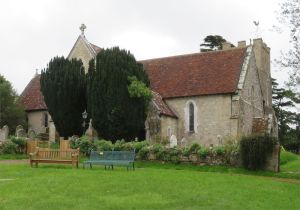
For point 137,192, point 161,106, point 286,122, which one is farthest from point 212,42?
point 137,192

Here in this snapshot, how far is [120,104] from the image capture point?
3250 cm

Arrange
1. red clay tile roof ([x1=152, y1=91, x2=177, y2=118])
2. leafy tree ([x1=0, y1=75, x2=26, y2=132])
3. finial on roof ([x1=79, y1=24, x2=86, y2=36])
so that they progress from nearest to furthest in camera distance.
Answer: red clay tile roof ([x1=152, y1=91, x2=177, y2=118]), finial on roof ([x1=79, y1=24, x2=86, y2=36]), leafy tree ([x1=0, y1=75, x2=26, y2=132])

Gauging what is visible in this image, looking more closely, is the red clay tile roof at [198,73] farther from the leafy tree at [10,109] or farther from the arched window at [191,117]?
the leafy tree at [10,109]

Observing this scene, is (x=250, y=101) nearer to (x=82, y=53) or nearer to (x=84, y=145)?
(x=82, y=53)

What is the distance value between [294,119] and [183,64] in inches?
1342

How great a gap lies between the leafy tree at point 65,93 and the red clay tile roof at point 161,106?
5633 mm

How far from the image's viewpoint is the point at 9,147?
30094mm

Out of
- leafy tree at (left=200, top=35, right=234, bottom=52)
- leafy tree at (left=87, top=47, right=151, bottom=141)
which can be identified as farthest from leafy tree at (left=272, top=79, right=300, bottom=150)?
leafy tree at (left=87, top=47, right=151, bottom=141)

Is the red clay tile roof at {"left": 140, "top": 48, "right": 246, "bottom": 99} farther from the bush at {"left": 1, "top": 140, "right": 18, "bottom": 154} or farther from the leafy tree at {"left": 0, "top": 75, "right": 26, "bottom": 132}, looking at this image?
the bush at {"left": 1, "top": 140, "right": 18, "bottom": 154}

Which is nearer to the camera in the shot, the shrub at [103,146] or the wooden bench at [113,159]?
the wooden bench at [113,159]

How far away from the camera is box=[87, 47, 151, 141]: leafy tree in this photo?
1277 inches

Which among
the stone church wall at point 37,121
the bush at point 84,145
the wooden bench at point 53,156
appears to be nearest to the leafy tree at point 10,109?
the stone church wall at point 37,121

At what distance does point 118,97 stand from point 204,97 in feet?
25.0

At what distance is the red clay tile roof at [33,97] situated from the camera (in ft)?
149
